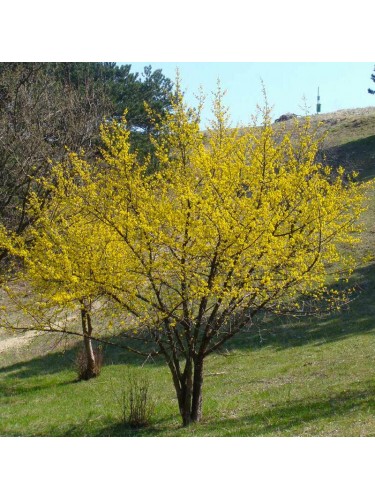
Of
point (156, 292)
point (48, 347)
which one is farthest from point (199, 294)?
point (48, 347)

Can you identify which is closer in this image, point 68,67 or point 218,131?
point 218,131

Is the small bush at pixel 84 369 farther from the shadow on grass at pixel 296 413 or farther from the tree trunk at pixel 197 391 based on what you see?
the shadow on grass at pixel 296 413

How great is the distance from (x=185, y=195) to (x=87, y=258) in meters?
1.45

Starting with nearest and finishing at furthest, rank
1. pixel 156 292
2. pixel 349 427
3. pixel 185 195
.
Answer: pixel 349 427
pixel 185 195
pixel 156 292

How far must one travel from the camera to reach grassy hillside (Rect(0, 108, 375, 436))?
8117 mm

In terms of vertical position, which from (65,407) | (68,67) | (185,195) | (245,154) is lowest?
(65,407)

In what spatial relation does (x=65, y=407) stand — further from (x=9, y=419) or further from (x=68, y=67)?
(x=68, y=67)

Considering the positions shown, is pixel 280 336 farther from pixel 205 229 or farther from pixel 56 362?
pixel 205 229

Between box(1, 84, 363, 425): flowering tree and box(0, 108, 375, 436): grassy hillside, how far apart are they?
39.3 inches

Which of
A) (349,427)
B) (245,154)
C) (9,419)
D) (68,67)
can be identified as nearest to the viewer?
(349,427)

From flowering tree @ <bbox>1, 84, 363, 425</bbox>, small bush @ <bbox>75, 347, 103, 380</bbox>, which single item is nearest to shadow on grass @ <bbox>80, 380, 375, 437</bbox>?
flowering tree @ <bbox>1, 84, 363, 425</bbox>

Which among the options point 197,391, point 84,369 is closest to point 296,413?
point 197,391

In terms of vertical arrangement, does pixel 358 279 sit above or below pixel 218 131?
below

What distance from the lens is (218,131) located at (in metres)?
8.55
